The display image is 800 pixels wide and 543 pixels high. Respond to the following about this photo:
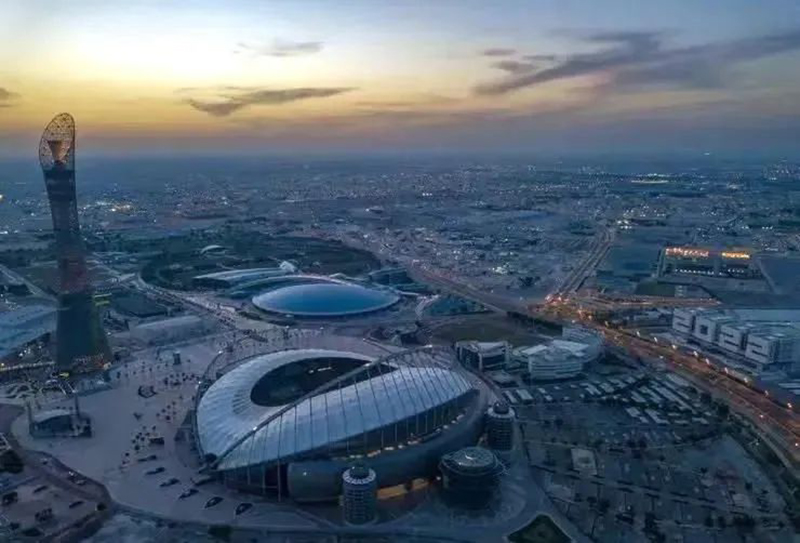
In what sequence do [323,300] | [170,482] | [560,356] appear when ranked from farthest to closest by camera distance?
[323,300] < [560,356] < [170,482]

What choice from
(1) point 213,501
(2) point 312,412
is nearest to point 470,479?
(2) point 312,412

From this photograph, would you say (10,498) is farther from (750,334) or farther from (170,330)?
(750,334)

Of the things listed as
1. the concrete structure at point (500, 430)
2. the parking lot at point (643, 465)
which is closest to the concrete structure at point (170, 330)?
the parking lot at point (643, 465)

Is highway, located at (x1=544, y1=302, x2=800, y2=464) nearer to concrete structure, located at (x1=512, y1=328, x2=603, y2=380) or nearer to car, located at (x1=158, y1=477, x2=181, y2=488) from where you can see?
concrete structure, located at (x1=512, y1=328, x2=603, y2=380)

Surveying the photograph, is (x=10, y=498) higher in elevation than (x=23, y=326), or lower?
lower

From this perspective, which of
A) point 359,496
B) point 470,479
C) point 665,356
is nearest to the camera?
point 359,496

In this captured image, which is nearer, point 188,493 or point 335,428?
point 335,428
